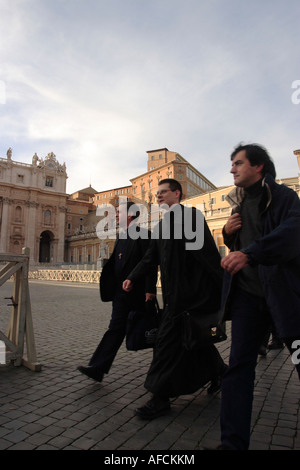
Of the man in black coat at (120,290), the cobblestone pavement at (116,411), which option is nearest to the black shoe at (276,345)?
the cobblestone pavement at (116,411)

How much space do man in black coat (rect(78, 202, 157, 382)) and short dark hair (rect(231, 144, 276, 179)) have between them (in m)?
1.60

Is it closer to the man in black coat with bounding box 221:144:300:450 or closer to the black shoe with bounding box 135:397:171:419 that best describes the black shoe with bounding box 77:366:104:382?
the black shoe with bounding box 135:397:171:419

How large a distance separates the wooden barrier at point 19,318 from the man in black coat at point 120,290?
0.98 metres

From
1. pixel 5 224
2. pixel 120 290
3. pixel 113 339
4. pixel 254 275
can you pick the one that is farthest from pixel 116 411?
pixel 5 224

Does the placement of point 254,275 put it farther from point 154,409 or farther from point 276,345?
point 276,345

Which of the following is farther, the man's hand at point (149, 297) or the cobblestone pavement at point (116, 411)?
the man's hand at point (149, 297)

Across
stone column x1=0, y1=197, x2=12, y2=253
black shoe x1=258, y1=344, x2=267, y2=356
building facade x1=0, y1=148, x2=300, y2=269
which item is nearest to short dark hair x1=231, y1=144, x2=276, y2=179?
black shoe x1=258, y1=344, x2=267, y2=356

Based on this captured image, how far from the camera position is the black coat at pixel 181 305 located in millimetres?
2779

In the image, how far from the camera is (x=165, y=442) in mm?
2199

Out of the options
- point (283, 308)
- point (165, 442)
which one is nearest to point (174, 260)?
point (283, 308)

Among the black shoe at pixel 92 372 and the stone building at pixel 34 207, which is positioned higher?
the stone building at pixel 34 207

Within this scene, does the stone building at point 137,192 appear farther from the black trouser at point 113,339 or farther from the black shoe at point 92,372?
the black shoe at point 92,372
